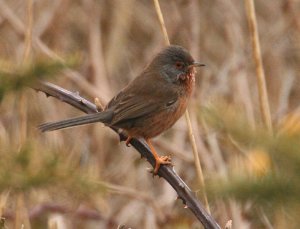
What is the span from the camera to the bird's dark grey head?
14.6 feet

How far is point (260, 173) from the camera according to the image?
90cm

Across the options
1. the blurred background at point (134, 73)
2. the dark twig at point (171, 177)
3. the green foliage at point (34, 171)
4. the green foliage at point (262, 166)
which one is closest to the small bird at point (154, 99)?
the blurred background at point (134, 73)

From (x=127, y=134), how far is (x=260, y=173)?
9.69 feet

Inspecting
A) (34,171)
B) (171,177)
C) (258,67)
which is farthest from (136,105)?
(34,171)

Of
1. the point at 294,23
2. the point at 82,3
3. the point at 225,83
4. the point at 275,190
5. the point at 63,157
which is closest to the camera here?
the point at 275,190

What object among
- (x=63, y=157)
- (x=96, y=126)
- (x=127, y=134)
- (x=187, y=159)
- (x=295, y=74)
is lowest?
(x=63, y=157)

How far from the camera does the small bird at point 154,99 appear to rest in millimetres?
3881

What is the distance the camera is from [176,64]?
450cm

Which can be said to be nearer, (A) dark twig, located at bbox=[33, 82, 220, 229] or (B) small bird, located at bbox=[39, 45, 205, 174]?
(A) dark twig, located at bbox=[33, 82, 220, 229]

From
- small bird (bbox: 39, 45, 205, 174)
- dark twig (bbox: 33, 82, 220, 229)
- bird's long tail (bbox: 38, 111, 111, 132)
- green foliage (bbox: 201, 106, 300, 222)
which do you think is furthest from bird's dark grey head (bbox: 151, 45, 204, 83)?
green foliage (bbox: 201, 106, 300, 222)

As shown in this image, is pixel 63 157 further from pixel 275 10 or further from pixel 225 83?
pixel 275 10

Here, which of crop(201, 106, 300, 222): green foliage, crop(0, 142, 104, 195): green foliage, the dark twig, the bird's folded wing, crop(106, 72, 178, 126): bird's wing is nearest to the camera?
crop(201, 106, 300, 222): green foliage

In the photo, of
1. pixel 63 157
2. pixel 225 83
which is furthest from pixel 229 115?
pixel 225 83

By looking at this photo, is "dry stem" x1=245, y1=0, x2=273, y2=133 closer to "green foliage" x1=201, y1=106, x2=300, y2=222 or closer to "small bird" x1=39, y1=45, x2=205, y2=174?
"small bird" x1=39, y1=45, x2=205, y2=174
